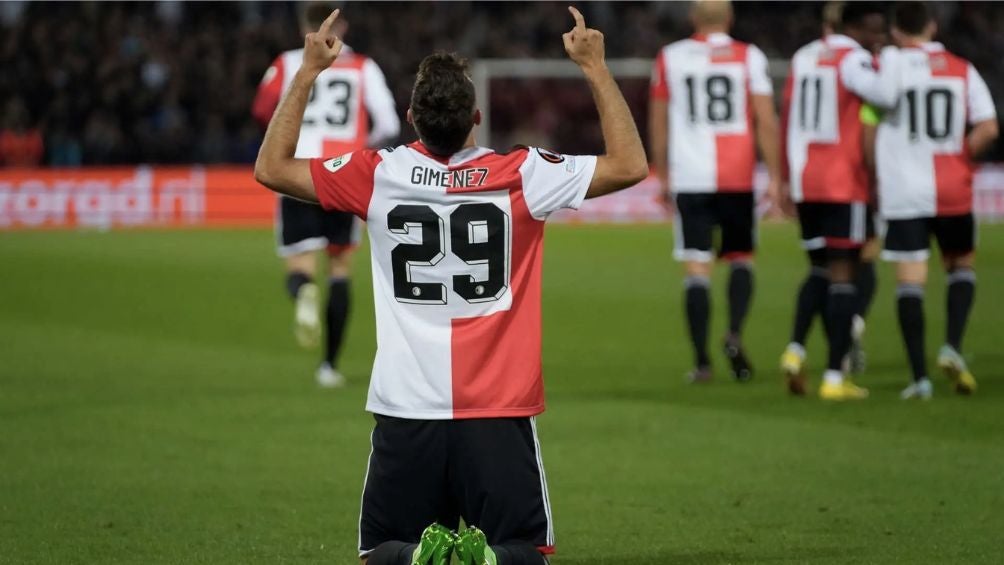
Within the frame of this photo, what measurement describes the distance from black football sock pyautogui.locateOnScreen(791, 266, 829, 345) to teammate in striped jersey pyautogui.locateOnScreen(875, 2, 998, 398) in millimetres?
447

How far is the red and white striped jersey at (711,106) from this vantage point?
10547 mm

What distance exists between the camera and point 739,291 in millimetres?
10555

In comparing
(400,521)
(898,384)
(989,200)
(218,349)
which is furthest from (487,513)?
(989,200)

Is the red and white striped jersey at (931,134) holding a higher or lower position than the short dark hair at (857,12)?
lower

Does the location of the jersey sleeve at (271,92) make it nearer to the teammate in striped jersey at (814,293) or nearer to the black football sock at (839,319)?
the teammate in striped jersey at (814,293)

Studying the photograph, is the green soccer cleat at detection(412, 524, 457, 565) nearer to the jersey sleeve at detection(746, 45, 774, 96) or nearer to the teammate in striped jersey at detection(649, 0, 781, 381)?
the teammate in striped jersey at detection(649, 0, 781, 381)

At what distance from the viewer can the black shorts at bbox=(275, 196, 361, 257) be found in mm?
10414

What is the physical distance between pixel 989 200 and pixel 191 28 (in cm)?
1391

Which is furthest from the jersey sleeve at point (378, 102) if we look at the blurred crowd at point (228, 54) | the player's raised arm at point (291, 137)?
the blurred crowd at point (228, 54)

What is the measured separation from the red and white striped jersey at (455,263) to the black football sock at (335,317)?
5699 millimetres

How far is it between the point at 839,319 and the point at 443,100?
5.32 metres

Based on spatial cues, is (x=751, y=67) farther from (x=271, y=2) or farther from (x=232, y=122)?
(x=271, y=2)

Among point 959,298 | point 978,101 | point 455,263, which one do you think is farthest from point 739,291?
point 455,263

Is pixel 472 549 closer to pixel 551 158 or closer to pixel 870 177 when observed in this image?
pixel 551 158
